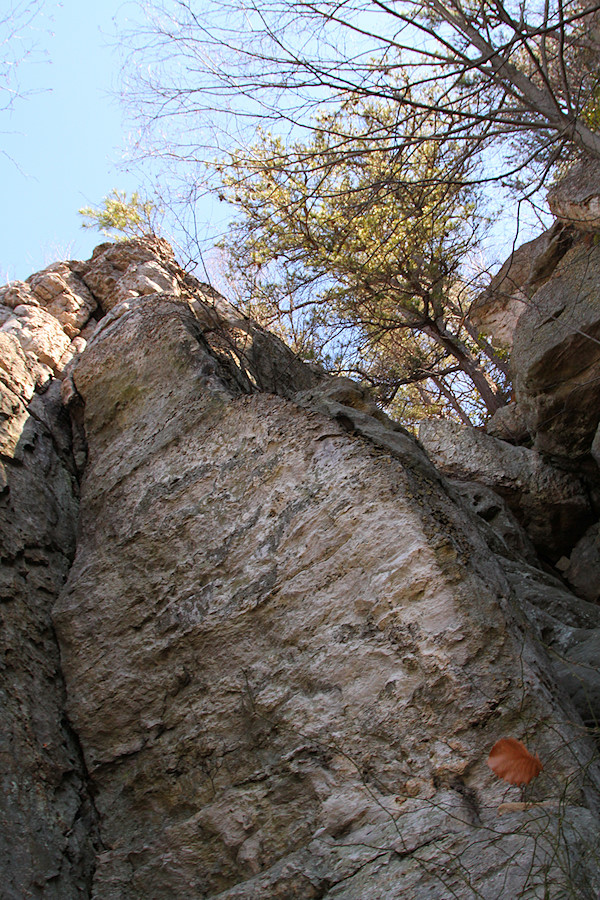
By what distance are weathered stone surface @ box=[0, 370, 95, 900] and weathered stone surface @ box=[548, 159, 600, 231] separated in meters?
4.48

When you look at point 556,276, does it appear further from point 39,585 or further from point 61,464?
point 39,585

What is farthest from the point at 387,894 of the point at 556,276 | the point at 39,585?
the point at 556,276

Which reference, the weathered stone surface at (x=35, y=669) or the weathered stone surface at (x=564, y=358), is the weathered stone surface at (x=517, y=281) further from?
the weathered stone surface at (x=35, y=669)

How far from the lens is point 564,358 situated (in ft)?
19.3

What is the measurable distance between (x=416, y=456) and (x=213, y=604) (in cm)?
130

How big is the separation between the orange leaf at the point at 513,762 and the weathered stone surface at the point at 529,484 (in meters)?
4.63

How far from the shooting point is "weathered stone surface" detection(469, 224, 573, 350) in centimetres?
645

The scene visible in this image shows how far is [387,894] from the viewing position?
6.43 ft

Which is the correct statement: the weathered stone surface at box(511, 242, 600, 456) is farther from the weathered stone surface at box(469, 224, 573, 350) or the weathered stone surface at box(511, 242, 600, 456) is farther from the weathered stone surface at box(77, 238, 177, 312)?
the weathered stone surface at box(77, 238, 177, 312)

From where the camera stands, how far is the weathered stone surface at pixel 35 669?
8.05 ft

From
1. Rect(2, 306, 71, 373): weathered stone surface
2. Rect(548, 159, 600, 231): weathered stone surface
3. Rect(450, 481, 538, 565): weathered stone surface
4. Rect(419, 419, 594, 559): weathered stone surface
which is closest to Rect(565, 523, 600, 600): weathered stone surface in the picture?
Rect(419, 419, 594, 559): weathered stone surface

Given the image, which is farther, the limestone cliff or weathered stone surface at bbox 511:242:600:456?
weathered stone surface at bbox 511:242:600:456

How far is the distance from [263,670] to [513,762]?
3.56 ft

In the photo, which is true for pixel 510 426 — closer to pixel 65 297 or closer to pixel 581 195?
pixel 581 195
